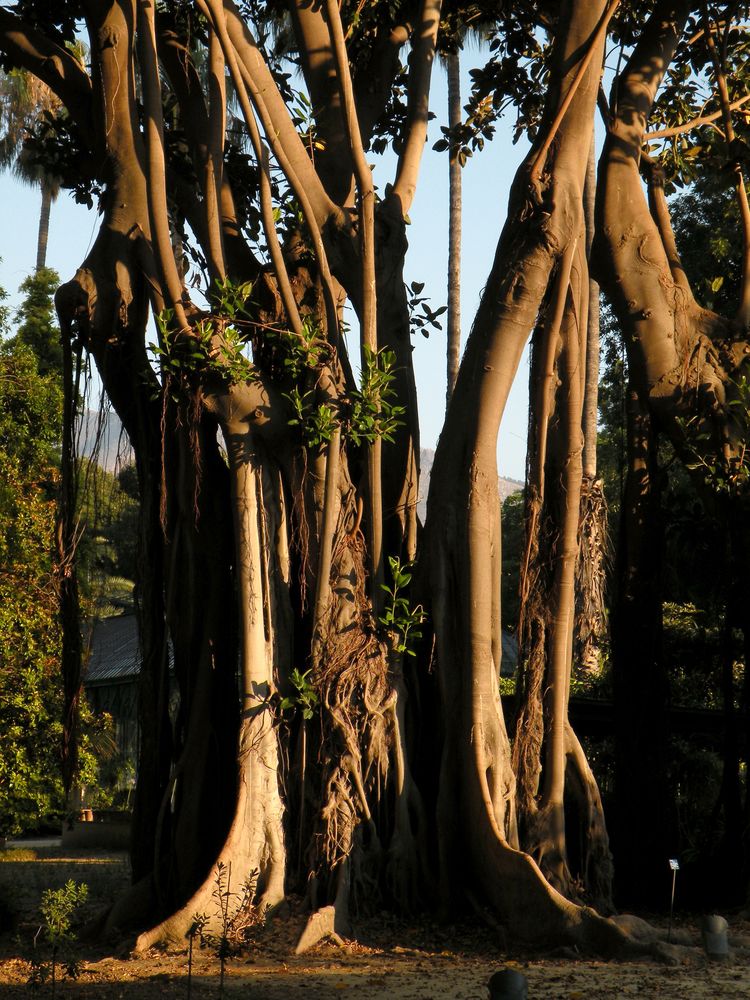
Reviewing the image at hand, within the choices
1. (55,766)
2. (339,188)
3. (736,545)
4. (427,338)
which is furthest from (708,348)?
(55,766)

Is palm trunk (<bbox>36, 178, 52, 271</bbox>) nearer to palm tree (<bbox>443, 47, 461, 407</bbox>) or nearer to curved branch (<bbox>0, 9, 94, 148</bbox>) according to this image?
palm tree (<bbox>443, 47, 461, 407</bbox>)

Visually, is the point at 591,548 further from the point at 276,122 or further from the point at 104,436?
the point at 276,122

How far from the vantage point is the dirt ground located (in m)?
5.71

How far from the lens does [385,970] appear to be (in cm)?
634

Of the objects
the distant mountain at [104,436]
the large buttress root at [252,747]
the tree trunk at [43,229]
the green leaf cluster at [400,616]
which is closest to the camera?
the large buttress root at [252,747]

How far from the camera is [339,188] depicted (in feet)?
29.7

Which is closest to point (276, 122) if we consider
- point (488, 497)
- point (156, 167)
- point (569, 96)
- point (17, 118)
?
point (156, 167)

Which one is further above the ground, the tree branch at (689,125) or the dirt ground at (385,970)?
the tree branch at (689,125)

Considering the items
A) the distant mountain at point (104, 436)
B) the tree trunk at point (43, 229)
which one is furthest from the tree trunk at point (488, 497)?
the tree trunk at point (43, 229)

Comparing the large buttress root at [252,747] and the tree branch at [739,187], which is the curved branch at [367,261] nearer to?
the large buttress root at [252,747]

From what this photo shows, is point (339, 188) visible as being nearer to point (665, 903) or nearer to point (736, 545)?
point (736, 545)

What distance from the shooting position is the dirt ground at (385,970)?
5.71 meters

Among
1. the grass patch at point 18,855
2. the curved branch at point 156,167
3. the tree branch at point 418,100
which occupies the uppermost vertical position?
the tree branch at point 418,100

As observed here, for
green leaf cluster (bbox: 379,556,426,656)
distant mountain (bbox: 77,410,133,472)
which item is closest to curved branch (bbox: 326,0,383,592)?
green leaf cluster (bbox: 379,556,426,656)
